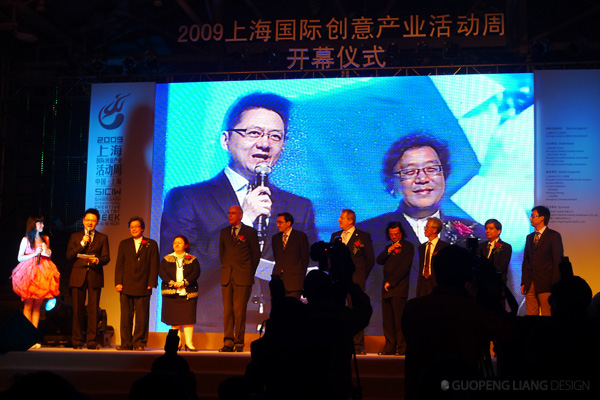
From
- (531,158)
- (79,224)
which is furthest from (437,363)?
(79,224)

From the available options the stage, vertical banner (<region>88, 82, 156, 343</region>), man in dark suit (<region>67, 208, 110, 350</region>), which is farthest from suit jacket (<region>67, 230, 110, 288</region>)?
vertical banner (<region>88, 82, 156, 343</region>)

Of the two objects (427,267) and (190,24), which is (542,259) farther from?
(190,24)

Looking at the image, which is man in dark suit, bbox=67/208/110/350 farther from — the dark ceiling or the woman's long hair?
the dark ceiling

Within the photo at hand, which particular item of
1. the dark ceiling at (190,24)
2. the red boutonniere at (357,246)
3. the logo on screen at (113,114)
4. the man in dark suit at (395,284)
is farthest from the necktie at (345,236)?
the dark ceiling at (190,24)

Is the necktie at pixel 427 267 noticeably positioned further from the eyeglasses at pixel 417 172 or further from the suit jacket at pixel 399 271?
the eyeglasses at pixel 417 172

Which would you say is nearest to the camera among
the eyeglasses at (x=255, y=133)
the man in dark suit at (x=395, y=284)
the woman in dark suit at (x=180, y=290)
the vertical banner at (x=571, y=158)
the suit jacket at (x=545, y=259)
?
the suit jacket at (x=545, y=259)

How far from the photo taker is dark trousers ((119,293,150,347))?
7.95m

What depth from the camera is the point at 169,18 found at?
1300 cm

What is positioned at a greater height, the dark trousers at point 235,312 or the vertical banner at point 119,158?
the vertical banner at point 119,158

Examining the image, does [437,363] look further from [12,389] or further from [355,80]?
[355,80]

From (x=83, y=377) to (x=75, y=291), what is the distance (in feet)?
5.57

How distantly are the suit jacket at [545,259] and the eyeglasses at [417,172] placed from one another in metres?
1.76

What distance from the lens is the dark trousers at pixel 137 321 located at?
7.95m

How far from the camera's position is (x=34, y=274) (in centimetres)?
805
